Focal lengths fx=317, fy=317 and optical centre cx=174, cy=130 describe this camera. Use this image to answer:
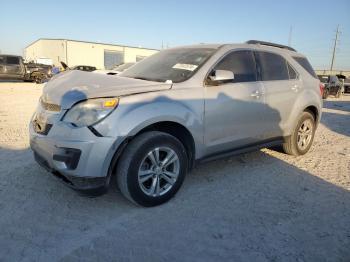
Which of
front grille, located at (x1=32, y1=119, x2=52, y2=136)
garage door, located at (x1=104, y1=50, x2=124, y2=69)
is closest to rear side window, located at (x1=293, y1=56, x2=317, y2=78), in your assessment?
front grille, located at (x1=32, y1=119, x2=52, y2=136)

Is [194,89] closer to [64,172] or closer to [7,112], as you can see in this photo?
[64,172]

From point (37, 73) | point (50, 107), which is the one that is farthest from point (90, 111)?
point (37, 73)

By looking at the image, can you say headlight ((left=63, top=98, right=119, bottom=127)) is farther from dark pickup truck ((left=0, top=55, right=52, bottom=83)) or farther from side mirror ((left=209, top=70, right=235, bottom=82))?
dark pickup truck ((left=0, top=55, right=52, bottom=83))

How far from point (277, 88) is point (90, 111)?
287cm

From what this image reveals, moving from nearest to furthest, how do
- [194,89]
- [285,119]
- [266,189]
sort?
[194,89] → [266,189] → [285,119]

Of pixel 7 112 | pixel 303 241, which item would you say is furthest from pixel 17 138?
pixel 303 241

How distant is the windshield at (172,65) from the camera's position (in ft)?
12.5

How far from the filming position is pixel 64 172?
9.94ft

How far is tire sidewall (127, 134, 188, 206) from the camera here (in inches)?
124

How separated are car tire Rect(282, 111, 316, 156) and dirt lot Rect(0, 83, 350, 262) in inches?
22.6

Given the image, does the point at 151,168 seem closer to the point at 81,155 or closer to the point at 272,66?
the point at 81,155

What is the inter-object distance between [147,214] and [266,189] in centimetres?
163

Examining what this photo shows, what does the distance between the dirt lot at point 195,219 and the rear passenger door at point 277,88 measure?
0.70m

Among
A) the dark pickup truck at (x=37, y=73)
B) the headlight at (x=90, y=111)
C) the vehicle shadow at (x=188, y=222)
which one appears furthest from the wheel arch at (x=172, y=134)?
the dark pickup truck at (x=37, y=73)
